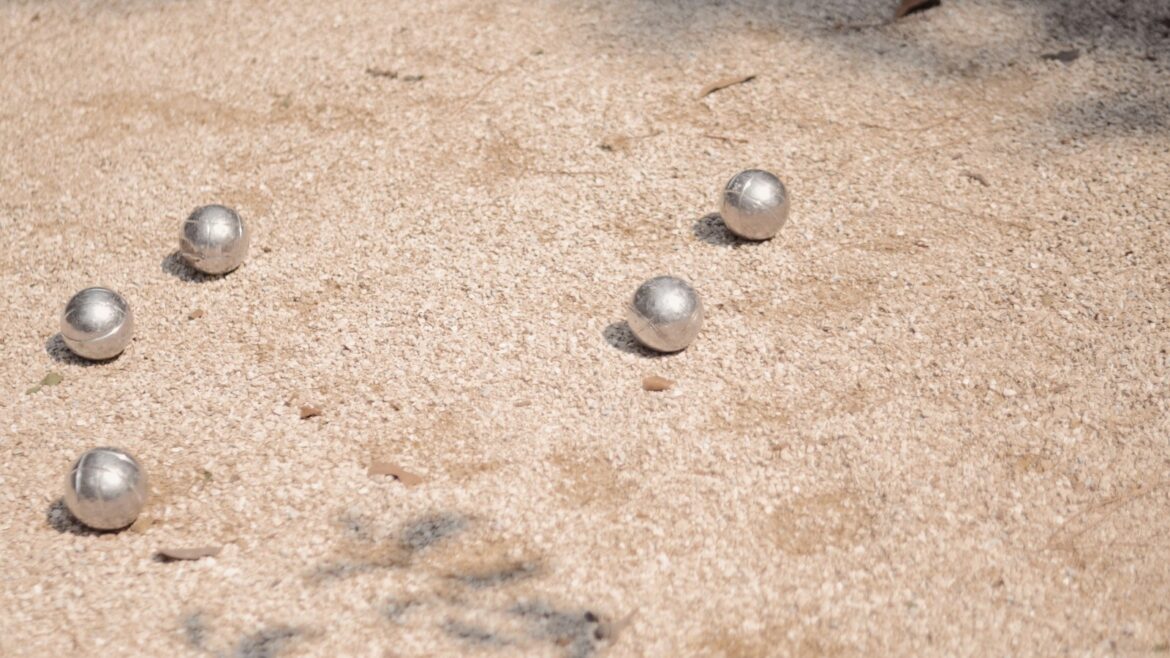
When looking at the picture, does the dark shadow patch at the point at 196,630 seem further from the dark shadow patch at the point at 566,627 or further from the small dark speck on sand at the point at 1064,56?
the small dark speck on sand at the point at 1064,56

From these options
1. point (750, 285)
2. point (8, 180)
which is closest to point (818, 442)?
point (750, 285)

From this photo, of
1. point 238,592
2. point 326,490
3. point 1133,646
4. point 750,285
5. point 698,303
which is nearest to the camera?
point 1133,646

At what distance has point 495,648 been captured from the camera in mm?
3635

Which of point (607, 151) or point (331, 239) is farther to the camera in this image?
point (607, 151)

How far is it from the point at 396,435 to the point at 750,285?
1783 millimetres

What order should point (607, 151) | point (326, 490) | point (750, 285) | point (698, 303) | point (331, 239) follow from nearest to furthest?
point (326, 490) → point (698, 303) → point (750, 285) → point (331, 239) → point (607, 151)

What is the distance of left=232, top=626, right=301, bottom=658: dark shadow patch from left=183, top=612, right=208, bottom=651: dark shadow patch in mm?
122

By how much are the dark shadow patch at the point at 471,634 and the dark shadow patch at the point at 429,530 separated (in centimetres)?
40

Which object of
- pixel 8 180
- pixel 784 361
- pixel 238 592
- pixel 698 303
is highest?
pixel 8 180

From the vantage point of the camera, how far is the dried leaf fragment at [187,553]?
13.3ft

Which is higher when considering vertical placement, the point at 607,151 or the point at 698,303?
the point at 607,151

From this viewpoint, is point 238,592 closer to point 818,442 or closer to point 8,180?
point 818,442

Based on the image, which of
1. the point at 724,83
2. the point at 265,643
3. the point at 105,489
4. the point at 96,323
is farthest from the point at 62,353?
the point at 724,83

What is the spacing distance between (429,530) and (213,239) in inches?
81.4
